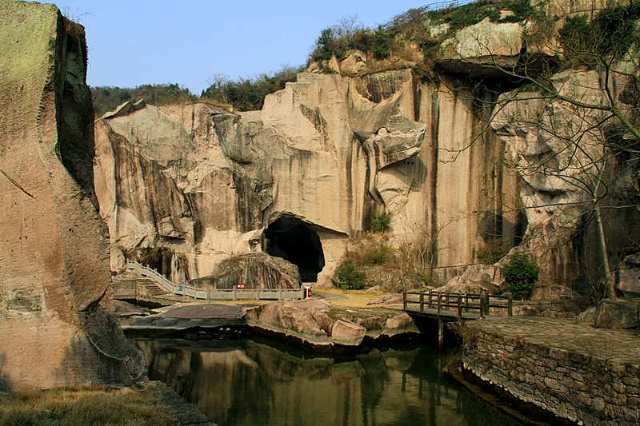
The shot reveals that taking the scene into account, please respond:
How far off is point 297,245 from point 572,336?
28.5 metres

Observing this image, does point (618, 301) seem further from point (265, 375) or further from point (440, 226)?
point (440, 226)

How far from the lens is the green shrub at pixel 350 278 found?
1071 inches

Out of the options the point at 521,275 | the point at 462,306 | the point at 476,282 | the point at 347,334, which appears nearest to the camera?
the point at 462,306

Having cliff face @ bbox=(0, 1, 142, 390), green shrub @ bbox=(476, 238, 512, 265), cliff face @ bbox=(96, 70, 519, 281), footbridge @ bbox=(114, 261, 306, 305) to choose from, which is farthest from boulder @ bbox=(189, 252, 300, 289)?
cliff face @ bbox=(0, 1, 142, 390)

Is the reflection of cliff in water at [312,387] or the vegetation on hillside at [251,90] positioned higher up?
the vegetation on hillside at [251,90]

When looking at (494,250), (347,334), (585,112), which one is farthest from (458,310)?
(494,250)

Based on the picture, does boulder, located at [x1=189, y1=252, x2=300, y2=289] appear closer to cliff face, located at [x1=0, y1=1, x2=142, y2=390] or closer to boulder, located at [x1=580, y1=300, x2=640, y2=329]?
boulder, located at [x1=580, y1=300, x2=640, y2=329]

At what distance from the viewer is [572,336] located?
11.0 metres

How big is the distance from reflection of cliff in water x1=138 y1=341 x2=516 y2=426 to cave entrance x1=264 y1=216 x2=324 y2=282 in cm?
1579

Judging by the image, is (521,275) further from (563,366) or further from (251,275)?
(251,275)

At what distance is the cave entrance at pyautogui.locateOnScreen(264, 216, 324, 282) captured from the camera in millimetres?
34000

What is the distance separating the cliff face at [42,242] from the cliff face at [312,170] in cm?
1933

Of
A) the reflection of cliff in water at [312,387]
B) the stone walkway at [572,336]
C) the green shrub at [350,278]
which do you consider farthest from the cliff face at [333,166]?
the stone walkway at [572,336]

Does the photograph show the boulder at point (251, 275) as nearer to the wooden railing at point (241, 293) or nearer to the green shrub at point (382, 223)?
the wooden railing at point (241, 293)
